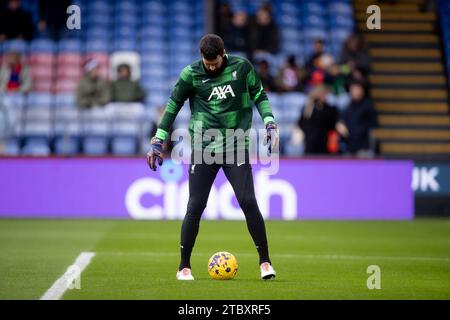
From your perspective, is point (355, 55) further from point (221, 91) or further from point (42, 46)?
point (221, 91)

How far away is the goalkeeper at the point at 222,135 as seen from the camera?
31.6 ft

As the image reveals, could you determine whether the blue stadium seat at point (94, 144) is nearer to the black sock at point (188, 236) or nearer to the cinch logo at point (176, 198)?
the cinch logo at point (176, 198)

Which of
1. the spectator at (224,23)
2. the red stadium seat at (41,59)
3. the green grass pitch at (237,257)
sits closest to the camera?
the green grass pitch at (237,257)

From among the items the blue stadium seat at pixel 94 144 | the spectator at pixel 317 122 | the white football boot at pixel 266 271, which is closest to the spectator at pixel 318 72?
the spectator at pixel 317 122

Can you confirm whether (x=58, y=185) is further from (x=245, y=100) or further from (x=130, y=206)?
(x=245, y=100)

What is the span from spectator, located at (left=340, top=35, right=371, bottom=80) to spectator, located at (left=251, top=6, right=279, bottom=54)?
5.19 feet

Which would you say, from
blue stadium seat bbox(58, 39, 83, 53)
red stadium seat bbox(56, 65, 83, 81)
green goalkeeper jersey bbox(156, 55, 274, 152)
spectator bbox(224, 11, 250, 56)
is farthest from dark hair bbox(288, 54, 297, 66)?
green goalkeeper jersey bbox(156, 55, 274, 152)

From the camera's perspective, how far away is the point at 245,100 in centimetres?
975

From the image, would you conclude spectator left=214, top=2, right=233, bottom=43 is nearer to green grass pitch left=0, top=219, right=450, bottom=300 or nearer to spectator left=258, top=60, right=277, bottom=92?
spectator left=258, top=60, right=277, bottom=92

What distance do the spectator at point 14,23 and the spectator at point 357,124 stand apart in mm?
7932

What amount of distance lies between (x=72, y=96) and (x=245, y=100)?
564 inches

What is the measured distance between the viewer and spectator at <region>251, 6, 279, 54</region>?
2336cm

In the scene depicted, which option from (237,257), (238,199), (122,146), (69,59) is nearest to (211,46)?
(238,199)
